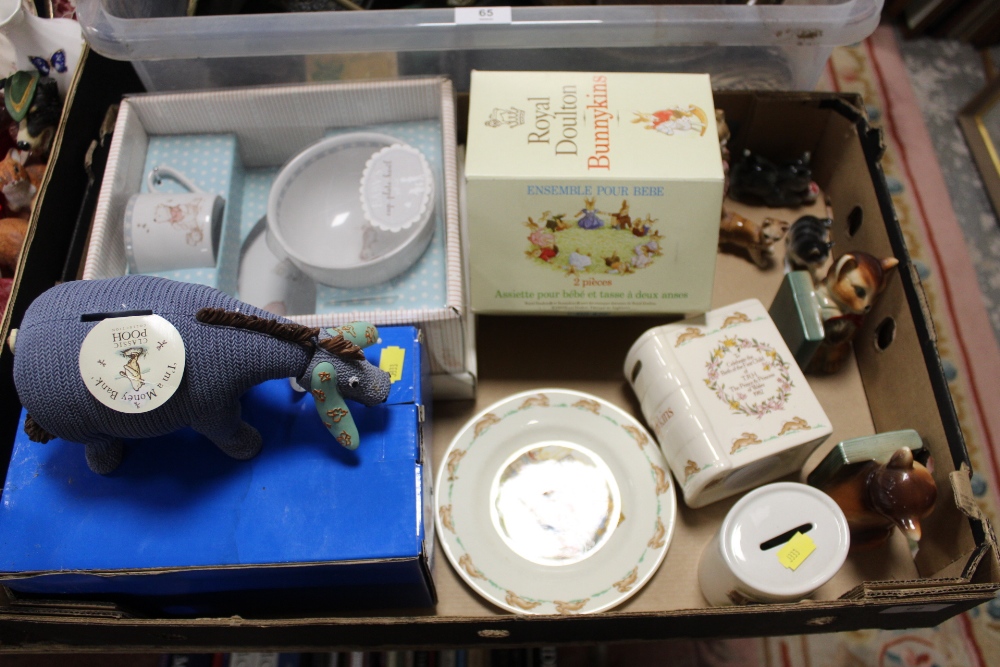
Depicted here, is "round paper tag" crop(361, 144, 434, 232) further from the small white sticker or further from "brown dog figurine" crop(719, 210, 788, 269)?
"brown dog figurine" crop(719, 210, 788, 269)

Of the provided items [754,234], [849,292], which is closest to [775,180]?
[754,234]

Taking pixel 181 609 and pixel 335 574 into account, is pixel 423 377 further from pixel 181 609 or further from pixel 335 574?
pixel 181 609

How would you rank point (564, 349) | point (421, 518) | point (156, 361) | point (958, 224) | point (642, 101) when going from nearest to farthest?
point (156, 361)
point (421, 518)
point (642, 101)
point (564, 349)
point (958, 224)

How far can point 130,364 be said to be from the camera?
0.54 metres

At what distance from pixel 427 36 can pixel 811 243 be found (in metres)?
0.50

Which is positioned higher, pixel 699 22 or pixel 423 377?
pixel 699 22

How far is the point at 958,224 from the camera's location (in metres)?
1.16

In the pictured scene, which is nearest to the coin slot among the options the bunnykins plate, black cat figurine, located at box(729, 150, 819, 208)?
the bunnykins plate

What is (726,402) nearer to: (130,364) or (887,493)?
(887,493)

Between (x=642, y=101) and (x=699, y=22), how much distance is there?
11 cm

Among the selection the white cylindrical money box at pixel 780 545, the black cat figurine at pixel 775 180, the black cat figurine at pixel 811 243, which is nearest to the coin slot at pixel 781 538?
the white cylindrical money box at pixel 780 545

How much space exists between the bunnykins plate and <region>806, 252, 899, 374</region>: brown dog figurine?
0.24 m

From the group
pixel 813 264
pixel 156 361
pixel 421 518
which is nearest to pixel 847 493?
pixel 813 264

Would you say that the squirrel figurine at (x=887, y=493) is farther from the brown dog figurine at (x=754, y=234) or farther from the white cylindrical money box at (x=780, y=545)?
the brown dog figurine at (x=754, y=234)
